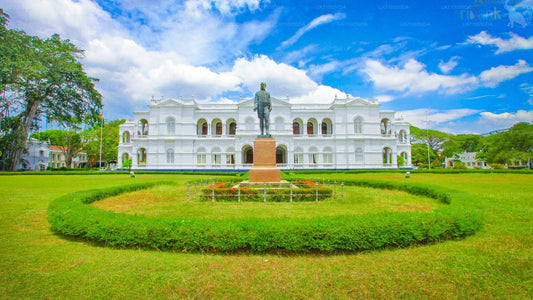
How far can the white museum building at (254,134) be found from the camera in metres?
37.3

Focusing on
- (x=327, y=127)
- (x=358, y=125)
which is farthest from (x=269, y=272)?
(x=327, y=127)

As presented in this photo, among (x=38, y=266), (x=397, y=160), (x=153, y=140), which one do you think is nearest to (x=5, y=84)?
Result: (x=153, y=140)

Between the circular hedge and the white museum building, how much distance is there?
1234 inches

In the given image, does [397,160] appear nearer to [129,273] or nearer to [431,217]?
[431,217]

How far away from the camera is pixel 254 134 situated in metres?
36.6

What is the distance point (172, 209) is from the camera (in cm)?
818

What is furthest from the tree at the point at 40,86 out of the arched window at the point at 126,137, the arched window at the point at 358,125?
the arched window at the point at 358,125

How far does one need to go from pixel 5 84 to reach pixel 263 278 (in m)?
39.2

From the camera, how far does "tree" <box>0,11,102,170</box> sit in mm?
27703

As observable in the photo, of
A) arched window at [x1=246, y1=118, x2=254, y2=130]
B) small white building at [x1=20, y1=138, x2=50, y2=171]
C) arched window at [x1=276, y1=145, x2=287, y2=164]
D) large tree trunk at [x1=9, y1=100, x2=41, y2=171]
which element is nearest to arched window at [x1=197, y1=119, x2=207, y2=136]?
arched window at [x1=246, y1=118, x2=254, y2=130]

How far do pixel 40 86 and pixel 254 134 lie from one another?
2765cm

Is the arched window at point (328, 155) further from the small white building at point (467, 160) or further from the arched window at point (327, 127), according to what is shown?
the small white building at point (467, 160)

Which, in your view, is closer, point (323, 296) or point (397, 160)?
point (323, 296)

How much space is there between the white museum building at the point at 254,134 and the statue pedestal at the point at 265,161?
78.0ft
